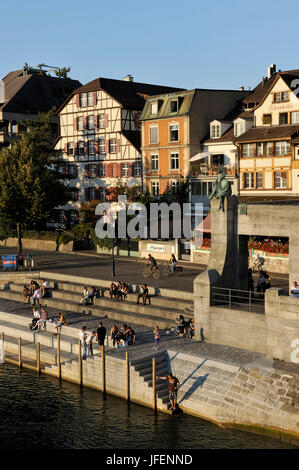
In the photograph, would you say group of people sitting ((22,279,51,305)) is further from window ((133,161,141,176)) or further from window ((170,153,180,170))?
window ((133,161,141,176))

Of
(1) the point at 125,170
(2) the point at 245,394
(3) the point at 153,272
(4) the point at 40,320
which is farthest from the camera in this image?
(1) the point at 125,170

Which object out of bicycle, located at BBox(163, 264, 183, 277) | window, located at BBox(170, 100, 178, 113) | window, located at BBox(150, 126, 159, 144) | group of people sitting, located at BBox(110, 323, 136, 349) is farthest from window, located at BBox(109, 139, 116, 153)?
group of people sitting, located at BBox(110, 323, 136, 349)

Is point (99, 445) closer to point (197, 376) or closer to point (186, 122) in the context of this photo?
point (197, 376)

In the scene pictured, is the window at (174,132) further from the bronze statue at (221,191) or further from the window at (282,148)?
the bronze statue at (221,191)

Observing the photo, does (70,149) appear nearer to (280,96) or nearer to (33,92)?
(33,92)

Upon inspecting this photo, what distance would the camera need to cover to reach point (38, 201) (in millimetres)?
53812

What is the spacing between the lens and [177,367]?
2738 cm

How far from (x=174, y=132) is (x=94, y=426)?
135 ft

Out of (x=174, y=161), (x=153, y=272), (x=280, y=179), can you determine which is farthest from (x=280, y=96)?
(x=153, y=272)

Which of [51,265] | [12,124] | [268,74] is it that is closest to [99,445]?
[51,265]

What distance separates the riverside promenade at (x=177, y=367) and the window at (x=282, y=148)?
18872mm
